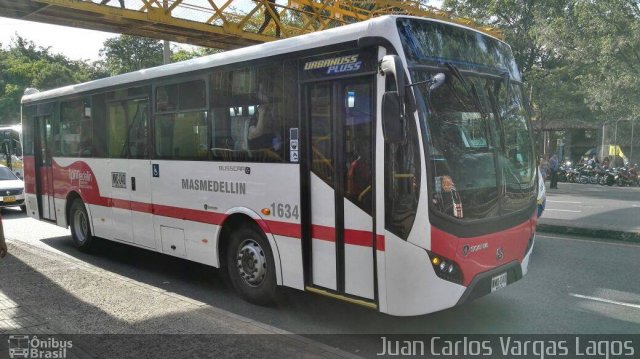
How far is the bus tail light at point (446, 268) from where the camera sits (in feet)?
14.7

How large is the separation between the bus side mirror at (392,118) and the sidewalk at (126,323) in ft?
6.22

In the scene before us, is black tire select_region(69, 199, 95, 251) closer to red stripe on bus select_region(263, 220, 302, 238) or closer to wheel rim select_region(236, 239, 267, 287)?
wheel rim select_region(236, 239, 267, 287)

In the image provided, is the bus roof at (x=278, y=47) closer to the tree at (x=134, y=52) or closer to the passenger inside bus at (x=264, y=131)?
the passenger inside bus at (x=264, y=131)

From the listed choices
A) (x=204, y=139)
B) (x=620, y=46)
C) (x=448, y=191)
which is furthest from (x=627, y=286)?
(x=620, y=46)

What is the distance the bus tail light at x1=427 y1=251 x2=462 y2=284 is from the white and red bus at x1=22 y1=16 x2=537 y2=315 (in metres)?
0.01

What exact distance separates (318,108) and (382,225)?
1.43 meters

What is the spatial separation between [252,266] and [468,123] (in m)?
2.99

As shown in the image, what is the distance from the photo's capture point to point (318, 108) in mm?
5301

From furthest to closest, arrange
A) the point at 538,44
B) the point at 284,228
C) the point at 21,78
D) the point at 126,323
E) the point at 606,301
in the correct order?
the point at 21,78 < the point at 538,44 < the point at 606,301 < the point at 284,228 < the point at 126,323

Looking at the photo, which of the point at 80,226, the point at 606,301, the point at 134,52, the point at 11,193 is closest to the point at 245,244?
the point at 606,301

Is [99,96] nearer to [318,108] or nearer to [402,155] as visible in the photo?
[318,108]

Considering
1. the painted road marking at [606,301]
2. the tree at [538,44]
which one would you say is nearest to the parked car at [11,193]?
the painted road marking at [606,301]

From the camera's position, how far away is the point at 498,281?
4.98 m

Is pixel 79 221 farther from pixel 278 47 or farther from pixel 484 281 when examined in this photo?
pixel 484 281
